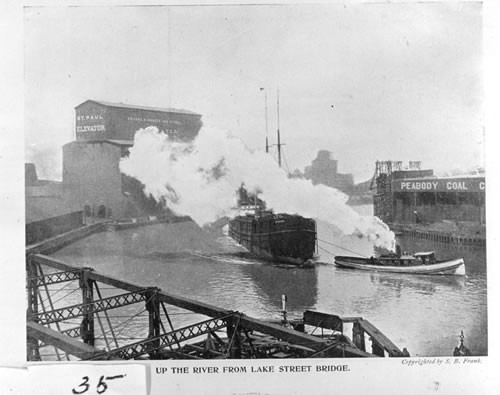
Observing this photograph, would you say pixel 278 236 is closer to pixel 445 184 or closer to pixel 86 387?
pixel 445 184

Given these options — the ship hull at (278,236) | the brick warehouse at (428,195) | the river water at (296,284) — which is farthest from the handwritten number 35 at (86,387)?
the brick warehouse at (428,195)

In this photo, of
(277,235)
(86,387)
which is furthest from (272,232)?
(86,387)

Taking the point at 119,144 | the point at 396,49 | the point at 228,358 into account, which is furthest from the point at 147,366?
the point at 396,49

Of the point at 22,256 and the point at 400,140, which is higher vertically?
the point at 400,140

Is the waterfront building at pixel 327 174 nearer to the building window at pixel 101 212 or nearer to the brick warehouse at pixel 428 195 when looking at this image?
the brick warehouse at pixel 428 195

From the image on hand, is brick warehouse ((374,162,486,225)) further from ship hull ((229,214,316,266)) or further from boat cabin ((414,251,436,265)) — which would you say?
ship hull ((229,214,316,266))

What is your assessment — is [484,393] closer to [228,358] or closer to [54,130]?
[228,358]
